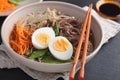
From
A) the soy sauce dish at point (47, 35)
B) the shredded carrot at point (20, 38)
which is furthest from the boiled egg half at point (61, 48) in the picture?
the shredded carrot at point (20, 38)

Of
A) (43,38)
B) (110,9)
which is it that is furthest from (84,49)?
(110,9)

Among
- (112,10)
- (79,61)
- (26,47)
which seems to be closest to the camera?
(79,61)

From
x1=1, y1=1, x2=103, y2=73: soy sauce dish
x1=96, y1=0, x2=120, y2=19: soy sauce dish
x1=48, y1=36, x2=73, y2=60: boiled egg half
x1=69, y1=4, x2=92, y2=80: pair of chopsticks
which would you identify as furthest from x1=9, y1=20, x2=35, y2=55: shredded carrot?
x1=96, y1=0, x2=120, y2=19: soy sauce dish

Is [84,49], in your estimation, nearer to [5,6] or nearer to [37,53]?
[37,53]

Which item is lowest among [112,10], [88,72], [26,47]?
[88,72]

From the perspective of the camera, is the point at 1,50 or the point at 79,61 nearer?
the point at 79,61

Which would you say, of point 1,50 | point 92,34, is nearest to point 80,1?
point 92,34

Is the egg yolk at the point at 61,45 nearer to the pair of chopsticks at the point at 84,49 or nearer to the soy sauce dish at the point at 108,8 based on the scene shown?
the pair of chopsticks at the point at 84,49

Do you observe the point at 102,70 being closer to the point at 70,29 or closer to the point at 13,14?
the point at 70,29

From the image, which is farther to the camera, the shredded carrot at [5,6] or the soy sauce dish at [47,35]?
the shredded carrot at [5,6]
